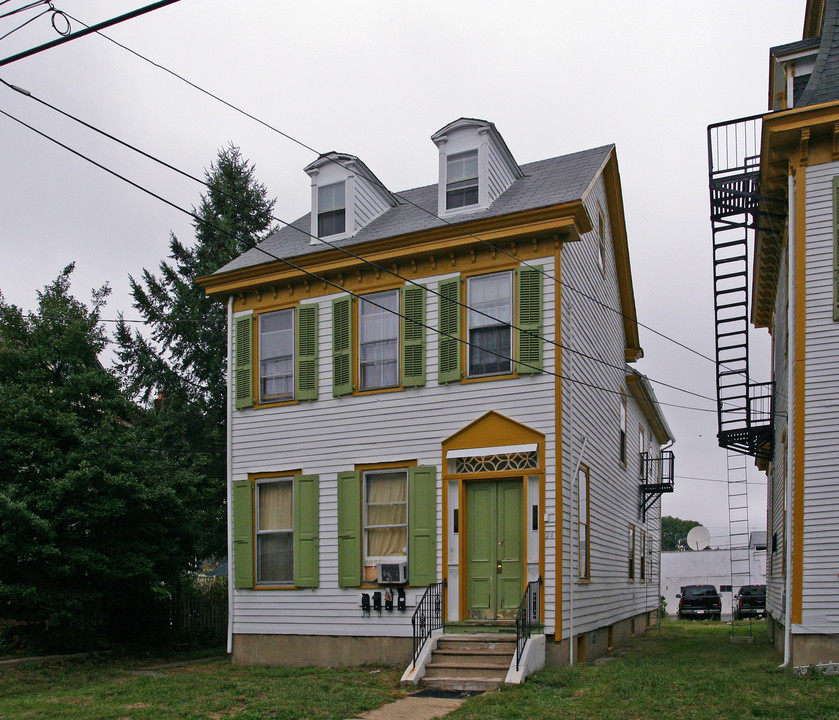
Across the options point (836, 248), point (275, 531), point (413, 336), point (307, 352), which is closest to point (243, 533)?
point (275, 531)

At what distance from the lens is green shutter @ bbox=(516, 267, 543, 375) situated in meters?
14.0

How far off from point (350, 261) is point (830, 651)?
373 inches

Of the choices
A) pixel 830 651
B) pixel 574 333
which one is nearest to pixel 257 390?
pixel 574 333

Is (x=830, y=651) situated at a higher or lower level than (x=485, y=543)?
lower

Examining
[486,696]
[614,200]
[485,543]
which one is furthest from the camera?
[614,200]

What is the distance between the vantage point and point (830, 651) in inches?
454

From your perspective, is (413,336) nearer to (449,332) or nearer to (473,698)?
(449,332)

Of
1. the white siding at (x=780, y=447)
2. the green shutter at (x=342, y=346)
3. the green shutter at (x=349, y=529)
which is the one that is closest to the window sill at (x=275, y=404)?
the green shutter at (x=342, y=346)

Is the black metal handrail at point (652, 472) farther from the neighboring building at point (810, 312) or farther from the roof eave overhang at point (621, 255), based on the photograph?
the neighboring building at point (810, 312)

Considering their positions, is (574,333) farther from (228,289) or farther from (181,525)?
(181,525)

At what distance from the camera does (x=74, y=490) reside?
17.1m

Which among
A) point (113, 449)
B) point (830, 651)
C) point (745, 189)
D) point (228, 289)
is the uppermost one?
point (745, 189)

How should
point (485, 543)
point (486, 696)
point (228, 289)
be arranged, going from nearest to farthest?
point (486, 696)
point (485, 543)
point (228, 289)

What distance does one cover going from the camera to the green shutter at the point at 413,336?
15.0 metres
